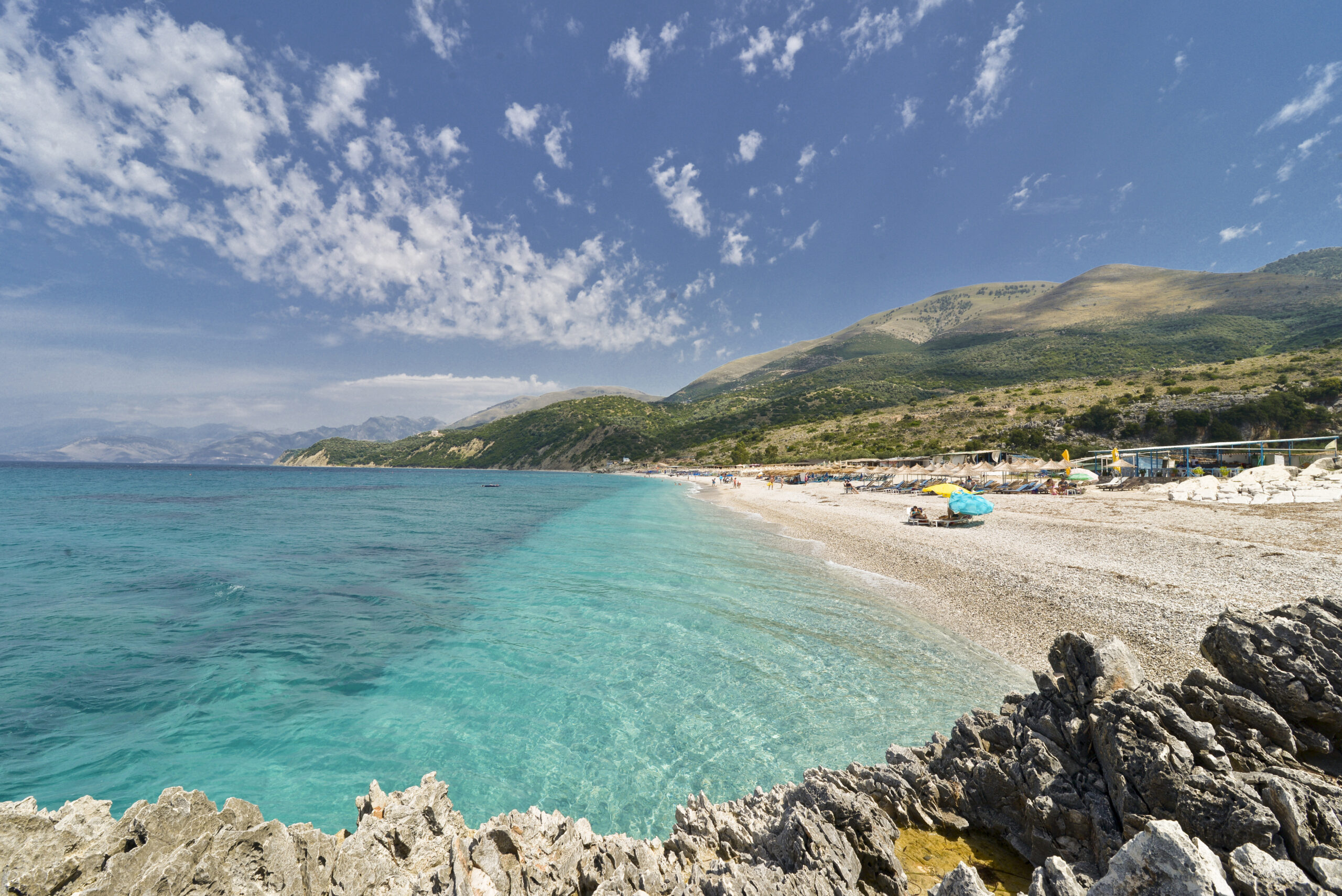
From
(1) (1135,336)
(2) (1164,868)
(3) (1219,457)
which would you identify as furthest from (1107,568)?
(1) (1135,336)

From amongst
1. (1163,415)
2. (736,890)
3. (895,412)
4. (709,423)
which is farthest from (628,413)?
(736,890)

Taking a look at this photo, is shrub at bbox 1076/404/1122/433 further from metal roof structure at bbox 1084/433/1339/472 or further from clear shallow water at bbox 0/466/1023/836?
clear shallow water at bbox 0/466/1023/836

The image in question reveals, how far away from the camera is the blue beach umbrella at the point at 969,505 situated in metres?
24.2

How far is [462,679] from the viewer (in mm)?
10039

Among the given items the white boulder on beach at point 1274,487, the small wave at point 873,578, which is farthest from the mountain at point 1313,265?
the small wave at point 873,578

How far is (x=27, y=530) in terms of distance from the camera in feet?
95.9

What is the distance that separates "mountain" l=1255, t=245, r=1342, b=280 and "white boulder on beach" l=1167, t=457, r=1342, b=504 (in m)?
197

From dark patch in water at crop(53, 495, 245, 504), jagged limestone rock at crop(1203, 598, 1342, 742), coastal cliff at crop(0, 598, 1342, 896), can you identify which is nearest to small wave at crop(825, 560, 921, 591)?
jagged limestone rock at crop(1203, 598, 1342, 742)

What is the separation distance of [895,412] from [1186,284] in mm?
178887

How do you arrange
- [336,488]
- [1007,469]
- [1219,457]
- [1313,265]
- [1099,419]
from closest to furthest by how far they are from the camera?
[1219,457] < [1007,469] < [1099,419] < [336,488] < [1313,265]

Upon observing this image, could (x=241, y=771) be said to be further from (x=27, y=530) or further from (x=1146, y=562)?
(x=27, y=530)

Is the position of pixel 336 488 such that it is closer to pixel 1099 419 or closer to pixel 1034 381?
pixel 1099 419

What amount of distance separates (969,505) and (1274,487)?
14236mm

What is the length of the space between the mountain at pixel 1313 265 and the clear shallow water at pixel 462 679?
23230 centimetres
